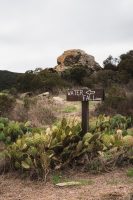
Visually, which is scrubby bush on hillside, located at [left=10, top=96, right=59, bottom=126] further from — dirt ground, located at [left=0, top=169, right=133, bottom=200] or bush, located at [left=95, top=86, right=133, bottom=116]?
dirt ground, located at [left=0, top=169, right=133, bottom=200]

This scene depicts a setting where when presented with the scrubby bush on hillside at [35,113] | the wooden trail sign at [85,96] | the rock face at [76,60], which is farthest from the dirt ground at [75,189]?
the rock face at [76,60]

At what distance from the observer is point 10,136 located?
34.1 ft

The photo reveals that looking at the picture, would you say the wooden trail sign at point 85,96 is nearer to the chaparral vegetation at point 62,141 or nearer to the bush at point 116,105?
the chaparral vegetation at point 62,141

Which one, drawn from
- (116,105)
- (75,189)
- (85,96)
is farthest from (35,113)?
(75,189)

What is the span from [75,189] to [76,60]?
2560 cm

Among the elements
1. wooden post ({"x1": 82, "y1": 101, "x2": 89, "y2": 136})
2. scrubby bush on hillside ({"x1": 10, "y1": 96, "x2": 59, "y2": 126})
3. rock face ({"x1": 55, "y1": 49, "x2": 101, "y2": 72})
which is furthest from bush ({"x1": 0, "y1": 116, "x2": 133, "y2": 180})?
rock face ({"x1": 55, "y1": 49, "x2": 101, "y2": 72})

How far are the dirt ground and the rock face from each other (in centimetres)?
2411

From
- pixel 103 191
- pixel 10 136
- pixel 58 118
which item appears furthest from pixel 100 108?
pixel 103 191

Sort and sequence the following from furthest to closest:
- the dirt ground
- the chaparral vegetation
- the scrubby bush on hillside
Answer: the scrubby bush on hillside → the chaparral vegetation → the dirt ground

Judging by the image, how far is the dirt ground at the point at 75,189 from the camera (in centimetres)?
658

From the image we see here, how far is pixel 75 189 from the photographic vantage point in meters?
7.08

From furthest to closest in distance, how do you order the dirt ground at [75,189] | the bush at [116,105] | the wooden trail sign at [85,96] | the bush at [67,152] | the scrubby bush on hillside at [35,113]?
the bush at [116,105], the scrubby bush on hillside at [35,113], the wooden trail sign at [85,96], the bush at [67,152], the dirt ground at [75,189]

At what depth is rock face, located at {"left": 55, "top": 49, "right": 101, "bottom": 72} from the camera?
3192 centimetres

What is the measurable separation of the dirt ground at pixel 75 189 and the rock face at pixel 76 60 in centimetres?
2411
